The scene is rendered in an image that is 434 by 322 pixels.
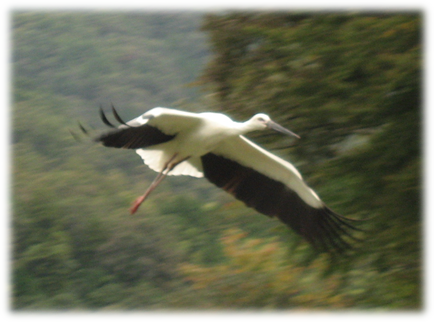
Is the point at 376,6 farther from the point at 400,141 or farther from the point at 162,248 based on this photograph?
the point at 162,248

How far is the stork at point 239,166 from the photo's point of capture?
20.6ft

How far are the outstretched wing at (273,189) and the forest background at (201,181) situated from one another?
0.64 ft

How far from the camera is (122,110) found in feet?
69.3

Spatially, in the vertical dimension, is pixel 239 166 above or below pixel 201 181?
below

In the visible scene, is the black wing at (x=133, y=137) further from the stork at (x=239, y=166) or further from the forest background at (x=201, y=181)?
the forest background at (x=201, y=181)

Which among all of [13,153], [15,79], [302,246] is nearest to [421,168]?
[302,246]

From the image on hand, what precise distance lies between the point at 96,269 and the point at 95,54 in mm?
9935

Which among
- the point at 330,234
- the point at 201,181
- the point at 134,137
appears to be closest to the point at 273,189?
the point at 330,234

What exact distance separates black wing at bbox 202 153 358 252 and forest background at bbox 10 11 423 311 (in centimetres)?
19

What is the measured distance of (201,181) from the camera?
21.9 meters

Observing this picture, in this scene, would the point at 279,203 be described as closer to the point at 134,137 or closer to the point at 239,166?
the point at 239,166

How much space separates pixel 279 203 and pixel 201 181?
14991 millimetres

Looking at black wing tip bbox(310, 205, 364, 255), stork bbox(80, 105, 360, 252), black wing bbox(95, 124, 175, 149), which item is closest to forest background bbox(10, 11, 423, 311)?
black wing tip bbox(310, 205, 364, 255)

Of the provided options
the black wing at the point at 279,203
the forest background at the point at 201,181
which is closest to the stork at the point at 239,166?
the black wing at the point at 279,203
